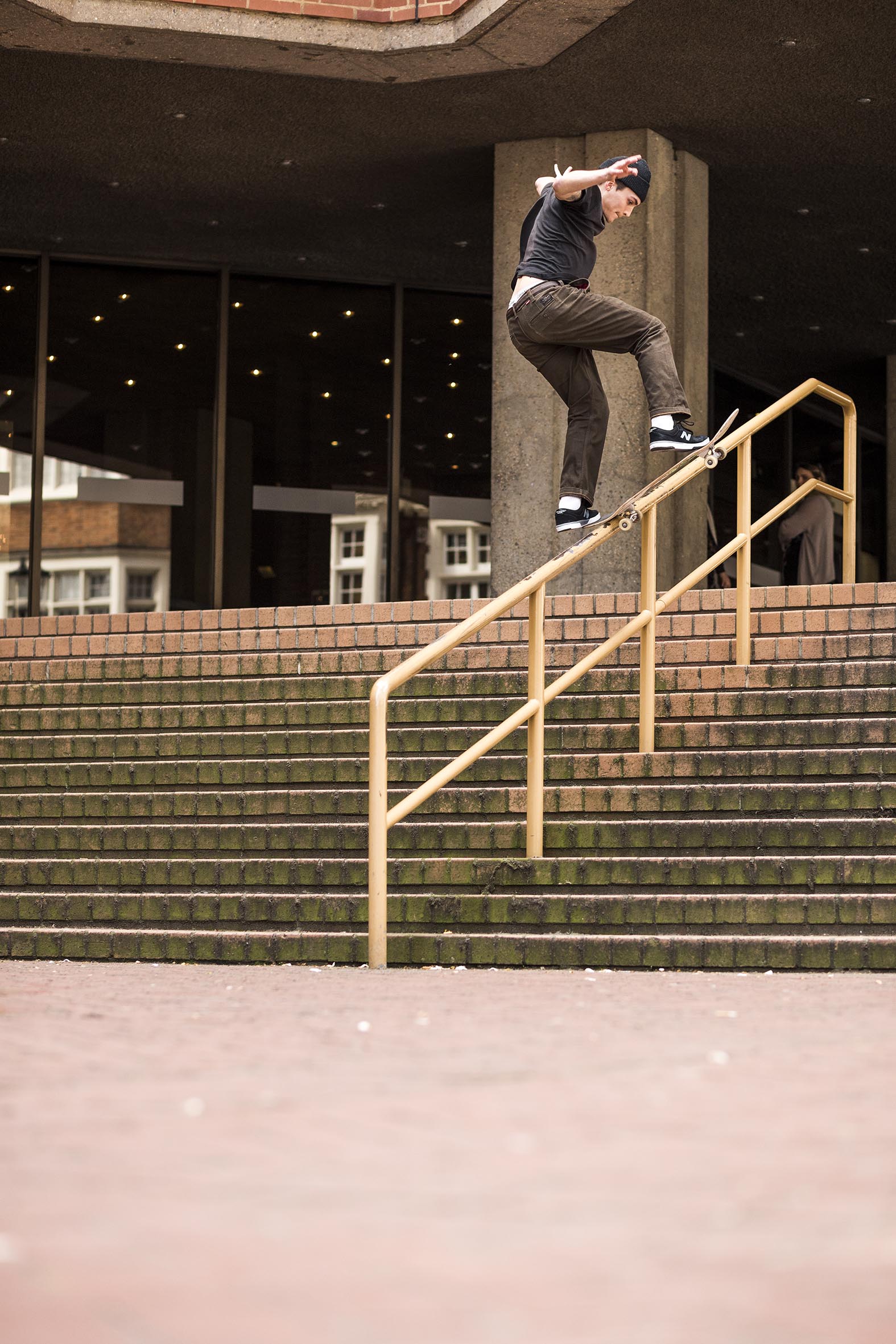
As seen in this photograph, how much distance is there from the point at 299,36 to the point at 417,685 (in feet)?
16.2

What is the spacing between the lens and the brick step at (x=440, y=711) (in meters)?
7.04

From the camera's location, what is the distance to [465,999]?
14.8ft

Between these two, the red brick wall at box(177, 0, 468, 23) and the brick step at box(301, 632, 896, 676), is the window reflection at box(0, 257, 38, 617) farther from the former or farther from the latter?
the brick step at box(301, 632, 896, 676)

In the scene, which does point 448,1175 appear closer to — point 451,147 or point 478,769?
point 478,769

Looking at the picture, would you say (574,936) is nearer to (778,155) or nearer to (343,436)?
(778,155)

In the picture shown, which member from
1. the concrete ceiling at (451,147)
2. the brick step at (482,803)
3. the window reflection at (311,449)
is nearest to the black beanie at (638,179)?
the brick step at (482,803)

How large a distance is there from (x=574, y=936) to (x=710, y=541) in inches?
335

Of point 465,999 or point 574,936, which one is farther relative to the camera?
point 574,936

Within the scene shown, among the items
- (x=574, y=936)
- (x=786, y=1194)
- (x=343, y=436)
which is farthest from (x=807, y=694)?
(x=343, y=436)

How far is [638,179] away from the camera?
7383mm

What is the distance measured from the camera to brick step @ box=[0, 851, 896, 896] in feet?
19.0

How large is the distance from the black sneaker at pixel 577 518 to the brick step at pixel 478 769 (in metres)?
1.01

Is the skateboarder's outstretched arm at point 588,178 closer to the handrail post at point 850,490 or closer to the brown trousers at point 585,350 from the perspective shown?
the brown trousers at point 585,350

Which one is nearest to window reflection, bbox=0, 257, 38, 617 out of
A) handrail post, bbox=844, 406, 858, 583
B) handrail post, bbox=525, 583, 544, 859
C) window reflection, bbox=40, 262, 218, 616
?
window reflection, bbox=40, 262, 218, 616
